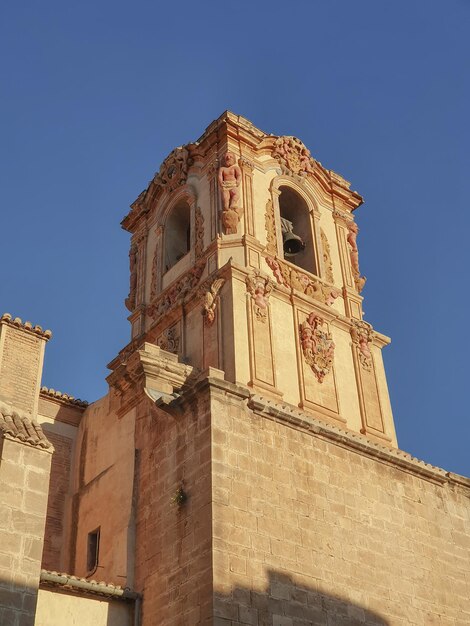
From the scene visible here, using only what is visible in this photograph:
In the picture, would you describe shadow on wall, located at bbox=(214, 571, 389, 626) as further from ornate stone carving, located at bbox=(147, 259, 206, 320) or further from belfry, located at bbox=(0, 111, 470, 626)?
ornate stone carving, located at bbox=(147, 259, 206, 320)

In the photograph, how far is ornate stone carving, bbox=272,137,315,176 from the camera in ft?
70.5

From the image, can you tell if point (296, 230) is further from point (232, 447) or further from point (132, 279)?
point (232, 447)

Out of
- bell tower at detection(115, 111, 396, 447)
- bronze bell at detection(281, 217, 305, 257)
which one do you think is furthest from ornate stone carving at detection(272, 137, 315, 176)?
bronze bell at detection(281, 217, 305, 257)

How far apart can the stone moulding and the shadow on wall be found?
15.1ft

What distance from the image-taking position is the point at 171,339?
738 inches

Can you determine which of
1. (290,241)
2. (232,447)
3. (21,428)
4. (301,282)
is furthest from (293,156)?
(21,428)

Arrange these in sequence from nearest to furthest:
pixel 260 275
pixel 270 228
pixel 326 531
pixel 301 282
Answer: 1. pixel 326 531
2. pixel 260 275
3. pixel 301 282
4. pixel 270 228

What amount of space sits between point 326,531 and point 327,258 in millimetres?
8030

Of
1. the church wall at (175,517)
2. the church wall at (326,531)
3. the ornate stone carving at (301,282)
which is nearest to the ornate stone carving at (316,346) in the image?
the ornate stone carving at (301,282)

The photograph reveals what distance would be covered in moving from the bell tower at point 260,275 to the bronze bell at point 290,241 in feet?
0.12

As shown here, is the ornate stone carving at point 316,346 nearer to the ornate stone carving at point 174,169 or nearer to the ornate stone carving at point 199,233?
the ornate stone carving at point 199,233

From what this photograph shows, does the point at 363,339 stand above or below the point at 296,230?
below

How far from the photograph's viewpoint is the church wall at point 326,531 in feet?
43.5

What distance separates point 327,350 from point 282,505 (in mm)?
4990
